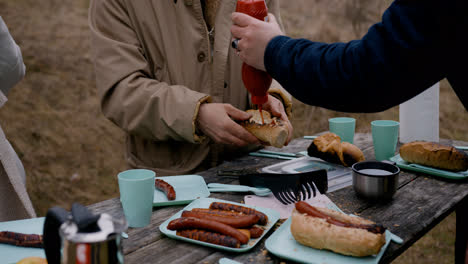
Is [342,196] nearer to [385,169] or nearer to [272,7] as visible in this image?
[385,169]

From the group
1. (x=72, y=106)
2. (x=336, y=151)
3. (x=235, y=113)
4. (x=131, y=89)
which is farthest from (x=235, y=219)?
(x=72, y=106)

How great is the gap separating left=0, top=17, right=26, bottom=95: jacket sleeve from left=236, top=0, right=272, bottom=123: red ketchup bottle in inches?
48.2

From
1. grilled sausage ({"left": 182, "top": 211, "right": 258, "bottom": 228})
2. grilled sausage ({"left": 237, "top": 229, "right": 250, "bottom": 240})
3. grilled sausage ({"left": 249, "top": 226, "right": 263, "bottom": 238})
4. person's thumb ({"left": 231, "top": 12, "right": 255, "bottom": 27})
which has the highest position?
person's thumb ({"left": 231, "top": 12, "right": 255, "bottom": 27})

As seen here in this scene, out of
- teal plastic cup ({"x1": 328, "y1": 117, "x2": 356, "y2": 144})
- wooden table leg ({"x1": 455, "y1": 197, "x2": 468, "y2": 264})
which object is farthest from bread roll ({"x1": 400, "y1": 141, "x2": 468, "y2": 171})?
teal plastic cup ({"x1": 328, "y1": 117, "x2": 356, "y2": 144})

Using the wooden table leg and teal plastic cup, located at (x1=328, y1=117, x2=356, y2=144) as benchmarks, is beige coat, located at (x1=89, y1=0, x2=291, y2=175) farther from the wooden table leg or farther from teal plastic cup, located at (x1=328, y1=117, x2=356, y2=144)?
the wooden table leg

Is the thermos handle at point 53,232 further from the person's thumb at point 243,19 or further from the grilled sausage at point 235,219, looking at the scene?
the person's thumb at point 243,19

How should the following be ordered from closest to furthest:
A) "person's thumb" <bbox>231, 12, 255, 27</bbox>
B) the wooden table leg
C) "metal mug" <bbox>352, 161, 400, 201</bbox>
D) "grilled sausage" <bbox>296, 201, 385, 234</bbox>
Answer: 1. "grilled sausage" <bbox>296, 201, 385, 234</bbox>
2. "person's thumb" <bbox>231, 12, 255, 27</bbox>
3. "metal mug" <bbox>352, 161, 400, 201</bbox>
4. the wooden table leg

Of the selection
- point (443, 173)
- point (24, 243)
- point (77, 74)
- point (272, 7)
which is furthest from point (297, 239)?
point (77, 74)

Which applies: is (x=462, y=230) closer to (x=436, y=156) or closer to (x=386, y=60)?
(x=436, y=156)

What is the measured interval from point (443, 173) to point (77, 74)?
648 cm

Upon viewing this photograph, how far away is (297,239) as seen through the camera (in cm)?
134

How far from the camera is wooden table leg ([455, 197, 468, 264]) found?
199cm

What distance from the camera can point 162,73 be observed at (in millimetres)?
2363

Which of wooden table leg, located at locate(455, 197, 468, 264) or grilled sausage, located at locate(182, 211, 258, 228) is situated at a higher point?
grilled sausage, located at locate(182, 211, 258, 228)
